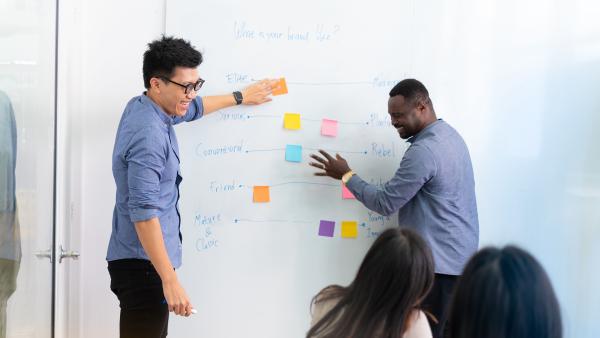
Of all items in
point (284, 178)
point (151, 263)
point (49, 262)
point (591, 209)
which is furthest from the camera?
point (591, 209)

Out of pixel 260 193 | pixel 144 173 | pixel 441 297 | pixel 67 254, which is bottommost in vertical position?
pixel 441 297

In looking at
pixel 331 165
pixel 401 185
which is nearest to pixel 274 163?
pixel 331 165

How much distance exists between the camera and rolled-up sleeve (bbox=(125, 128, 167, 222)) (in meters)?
1.85

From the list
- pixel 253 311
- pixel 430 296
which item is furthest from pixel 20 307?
pixel 430 296

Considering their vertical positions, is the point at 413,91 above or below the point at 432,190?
above

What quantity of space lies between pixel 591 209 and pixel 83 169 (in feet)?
7.35

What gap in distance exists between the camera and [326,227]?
2598 mm

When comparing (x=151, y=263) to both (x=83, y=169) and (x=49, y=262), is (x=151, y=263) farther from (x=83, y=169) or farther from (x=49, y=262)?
(x=83, y=169)

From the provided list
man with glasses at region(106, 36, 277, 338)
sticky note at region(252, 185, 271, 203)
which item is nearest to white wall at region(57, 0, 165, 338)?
man with glasses at region(106, 36, 277, 338)

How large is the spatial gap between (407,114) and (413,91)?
0.09 meters

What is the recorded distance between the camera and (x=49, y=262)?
7.12 feet

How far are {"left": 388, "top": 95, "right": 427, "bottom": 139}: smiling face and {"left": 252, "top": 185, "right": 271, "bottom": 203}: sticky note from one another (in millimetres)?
592

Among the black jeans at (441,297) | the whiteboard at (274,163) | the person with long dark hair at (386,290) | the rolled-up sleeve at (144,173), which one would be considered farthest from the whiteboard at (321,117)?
the person with long dark hair at (386,290)

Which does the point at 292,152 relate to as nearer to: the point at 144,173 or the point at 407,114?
the point at 407,114
